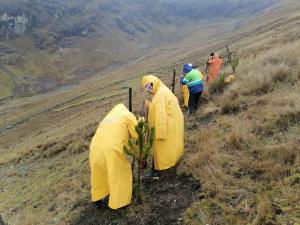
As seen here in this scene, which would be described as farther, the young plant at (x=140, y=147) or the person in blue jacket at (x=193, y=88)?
the person in blue jacket at (x=193, y=88)

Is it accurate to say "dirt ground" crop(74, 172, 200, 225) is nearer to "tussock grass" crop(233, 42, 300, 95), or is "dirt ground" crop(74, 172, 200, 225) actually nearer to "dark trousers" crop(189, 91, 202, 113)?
"dark trousers" crop(189, 91, 202, 113)

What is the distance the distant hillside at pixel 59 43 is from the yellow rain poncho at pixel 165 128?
105547 mm

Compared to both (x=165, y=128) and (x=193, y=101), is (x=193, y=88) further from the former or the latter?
(x=165, y=128)

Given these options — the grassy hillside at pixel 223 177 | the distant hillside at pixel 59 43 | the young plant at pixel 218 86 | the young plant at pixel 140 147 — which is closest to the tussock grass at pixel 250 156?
the grassy hillside at pixel 223 177

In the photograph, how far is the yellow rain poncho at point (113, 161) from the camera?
269 inches

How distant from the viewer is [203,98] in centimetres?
1235

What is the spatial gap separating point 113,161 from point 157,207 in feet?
3.68

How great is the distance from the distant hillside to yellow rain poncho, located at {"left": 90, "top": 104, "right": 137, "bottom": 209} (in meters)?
106

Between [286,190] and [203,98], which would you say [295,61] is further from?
[286,190]

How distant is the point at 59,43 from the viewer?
525ft

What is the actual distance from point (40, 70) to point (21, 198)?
418 ft

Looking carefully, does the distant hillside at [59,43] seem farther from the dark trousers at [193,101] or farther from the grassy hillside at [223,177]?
the grassy hillside at [223,177]

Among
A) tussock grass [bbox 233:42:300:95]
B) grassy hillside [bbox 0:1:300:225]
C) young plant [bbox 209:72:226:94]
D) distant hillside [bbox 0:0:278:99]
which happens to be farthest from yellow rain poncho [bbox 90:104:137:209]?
distant hillside [bbox 0:0:278:99]

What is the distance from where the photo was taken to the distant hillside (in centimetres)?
12634
